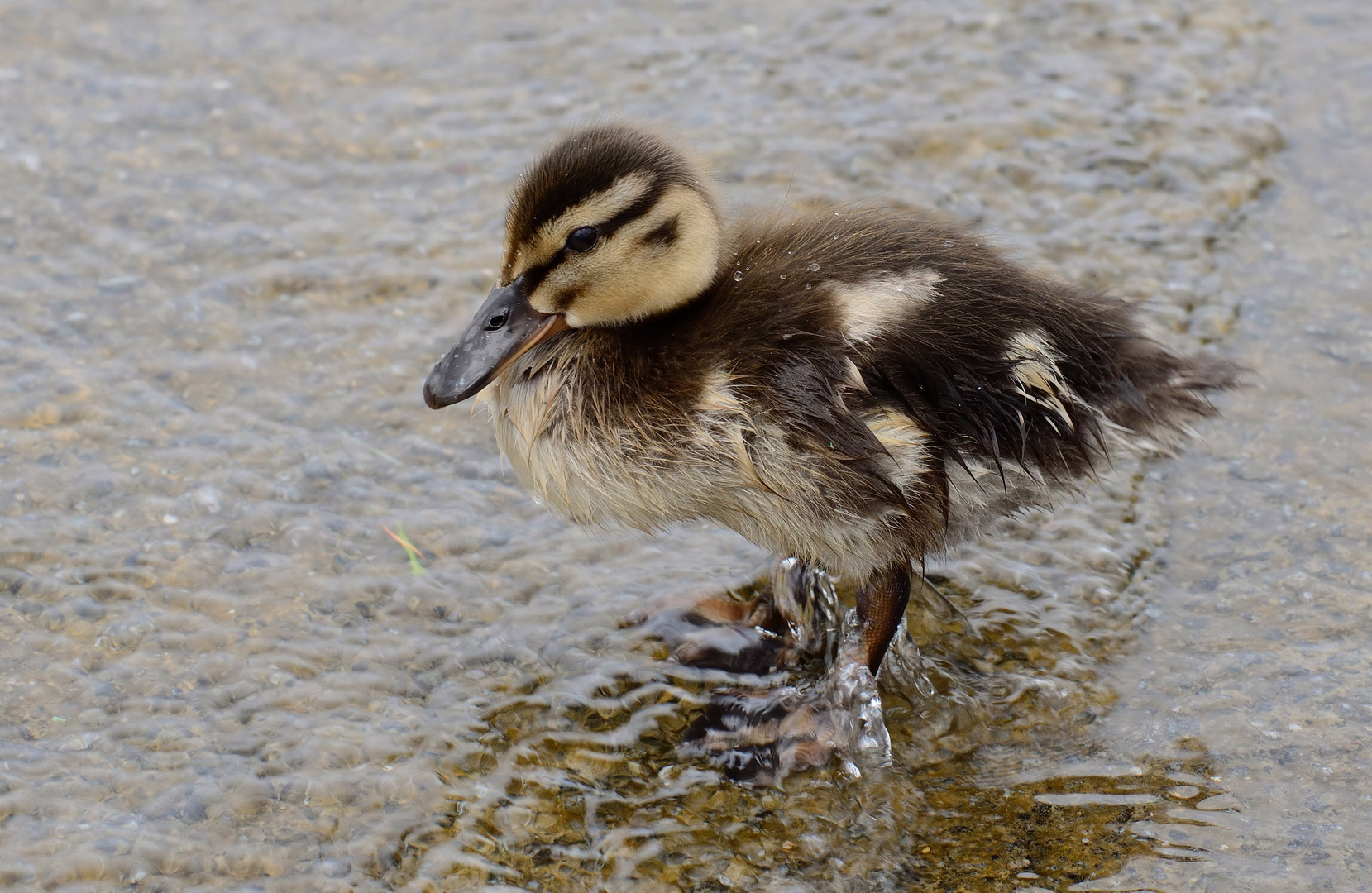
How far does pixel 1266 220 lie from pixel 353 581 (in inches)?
149

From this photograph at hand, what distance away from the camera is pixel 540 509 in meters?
4.27

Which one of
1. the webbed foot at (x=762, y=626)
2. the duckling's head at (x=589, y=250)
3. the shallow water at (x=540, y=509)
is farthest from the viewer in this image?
the webbed foot at (x=762, y=626)

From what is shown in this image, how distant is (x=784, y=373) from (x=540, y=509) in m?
1.27

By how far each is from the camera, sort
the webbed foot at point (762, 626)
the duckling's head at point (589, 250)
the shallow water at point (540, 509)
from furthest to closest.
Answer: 1. the webbed foot at point (762, 626)
2. the duckling's head at point (589, 250)
3. the shallow water at point (540, 509)

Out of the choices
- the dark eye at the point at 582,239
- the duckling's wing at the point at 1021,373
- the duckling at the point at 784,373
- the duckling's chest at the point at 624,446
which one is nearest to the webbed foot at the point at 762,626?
the duckling at the point at 784,373

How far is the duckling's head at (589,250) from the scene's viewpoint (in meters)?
3.39

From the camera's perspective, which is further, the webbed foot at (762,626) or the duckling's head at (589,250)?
the webbed foot at (762,626)

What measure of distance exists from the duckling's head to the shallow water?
83 cm

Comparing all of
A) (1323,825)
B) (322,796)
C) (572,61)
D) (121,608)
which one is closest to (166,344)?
(121,608)

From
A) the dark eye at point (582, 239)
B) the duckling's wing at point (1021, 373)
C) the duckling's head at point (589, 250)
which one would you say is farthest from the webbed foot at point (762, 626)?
the dark eye at point (582, 239)

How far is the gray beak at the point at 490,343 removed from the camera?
344cm

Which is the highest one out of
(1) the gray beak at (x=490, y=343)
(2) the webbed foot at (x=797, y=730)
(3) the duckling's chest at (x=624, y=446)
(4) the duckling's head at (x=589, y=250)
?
(4) the duckling's head at (x=589, y=250)

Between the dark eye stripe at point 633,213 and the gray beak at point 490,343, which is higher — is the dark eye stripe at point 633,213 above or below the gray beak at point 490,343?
above

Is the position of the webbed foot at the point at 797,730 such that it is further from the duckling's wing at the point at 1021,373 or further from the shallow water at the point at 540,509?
the duckling's wing at the point at 1021,373
